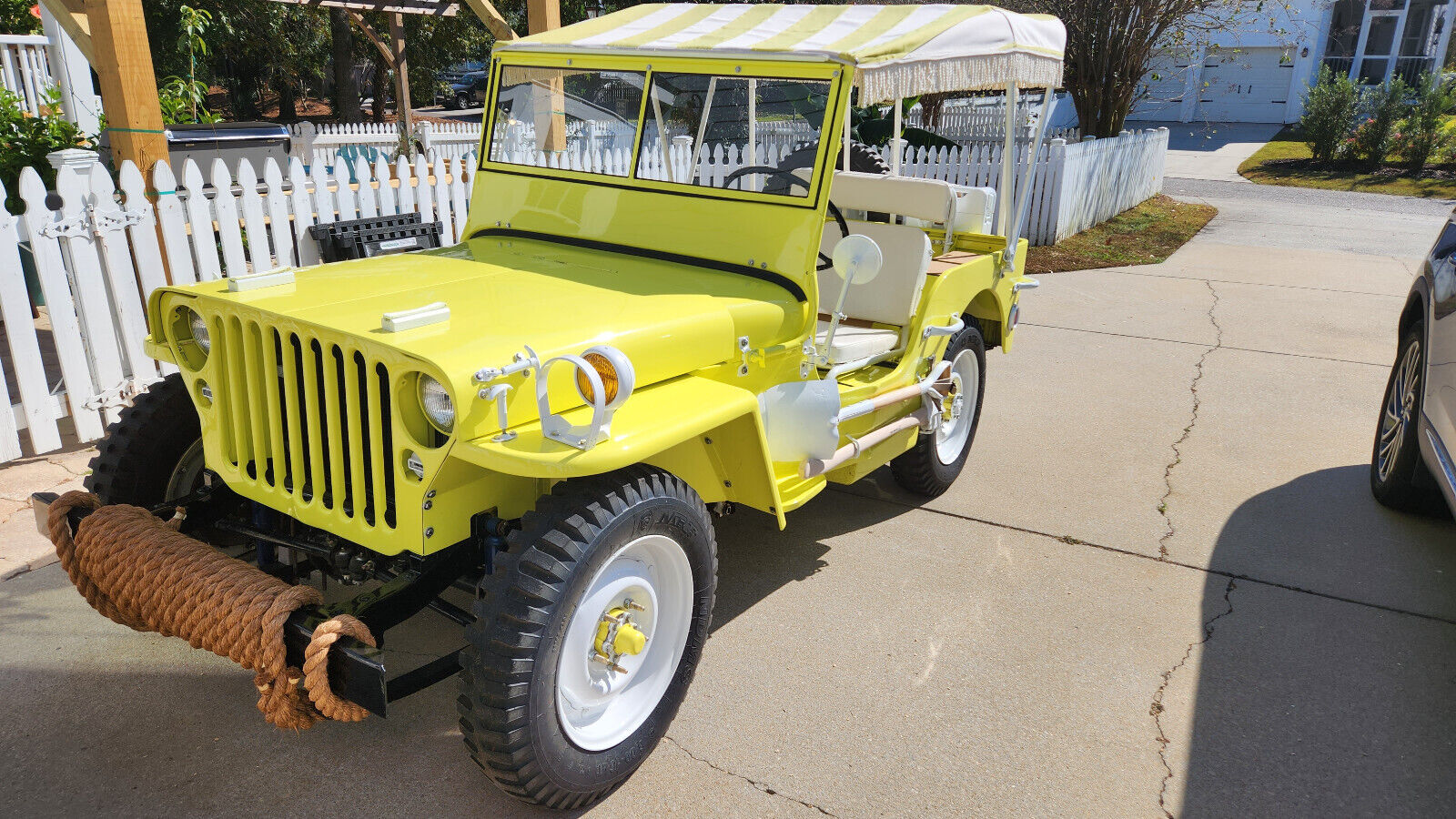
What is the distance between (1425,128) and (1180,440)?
1708cm

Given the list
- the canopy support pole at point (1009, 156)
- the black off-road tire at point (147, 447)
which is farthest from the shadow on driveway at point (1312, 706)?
the black off-road tire at point (147, 447)

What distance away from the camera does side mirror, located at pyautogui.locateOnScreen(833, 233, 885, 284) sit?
317cm

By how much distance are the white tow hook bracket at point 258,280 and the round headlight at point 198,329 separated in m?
0.18

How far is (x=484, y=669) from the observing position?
7.63 feet

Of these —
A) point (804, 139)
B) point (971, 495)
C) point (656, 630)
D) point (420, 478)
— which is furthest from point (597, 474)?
point (971, 495)

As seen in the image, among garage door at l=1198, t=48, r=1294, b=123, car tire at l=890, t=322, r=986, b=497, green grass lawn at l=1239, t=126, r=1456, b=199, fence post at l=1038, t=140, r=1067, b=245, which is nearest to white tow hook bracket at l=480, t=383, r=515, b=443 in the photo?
car tire at l=890, t=322, r=986, b=497

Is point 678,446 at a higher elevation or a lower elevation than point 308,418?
lower

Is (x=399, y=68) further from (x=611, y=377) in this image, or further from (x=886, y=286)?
(x=611, y=377)

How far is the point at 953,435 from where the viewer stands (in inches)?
196

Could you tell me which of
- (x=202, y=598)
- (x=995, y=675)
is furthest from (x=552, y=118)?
(x=995, y=675)

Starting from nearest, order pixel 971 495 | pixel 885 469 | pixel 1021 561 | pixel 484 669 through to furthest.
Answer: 1. pixel 484 669
2. pixel 1021 561
3. pixel 971 495
4. pixel 885 469

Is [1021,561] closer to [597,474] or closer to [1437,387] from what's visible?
[1437,387]

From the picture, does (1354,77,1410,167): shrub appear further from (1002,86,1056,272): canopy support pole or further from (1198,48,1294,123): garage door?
(1002,86,1056,272): canopy support pole

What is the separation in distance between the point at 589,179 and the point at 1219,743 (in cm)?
287
